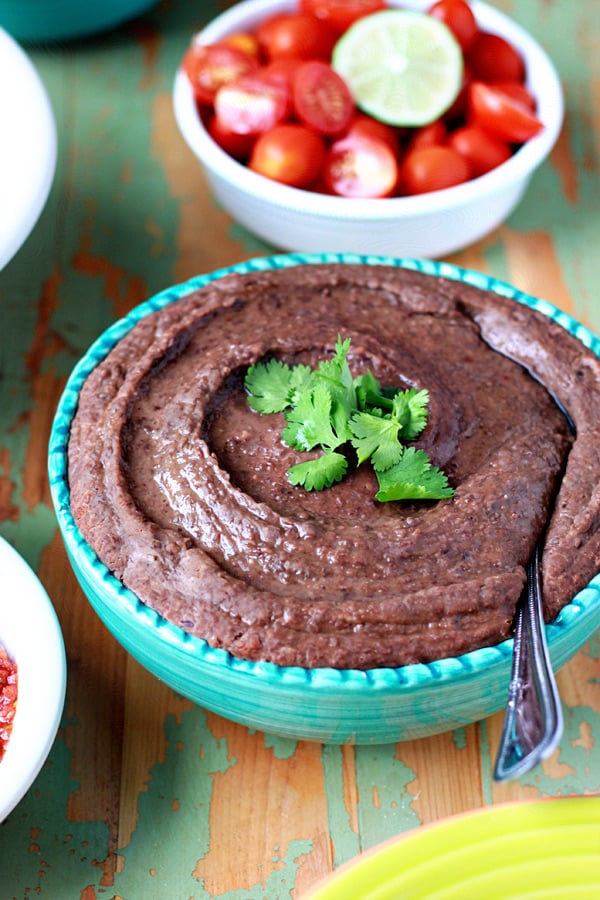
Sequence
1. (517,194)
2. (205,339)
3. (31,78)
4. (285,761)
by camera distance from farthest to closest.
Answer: (517,194), (31,78), (205,339), (285,761)

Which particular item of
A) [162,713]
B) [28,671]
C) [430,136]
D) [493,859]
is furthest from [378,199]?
[493,859]

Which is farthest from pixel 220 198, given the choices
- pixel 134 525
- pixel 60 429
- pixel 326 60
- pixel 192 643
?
pixel 192 643

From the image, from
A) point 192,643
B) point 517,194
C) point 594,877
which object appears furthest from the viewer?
point 517,194

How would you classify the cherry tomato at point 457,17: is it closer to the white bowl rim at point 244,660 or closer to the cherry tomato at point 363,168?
the cherry tomato at point 363,168

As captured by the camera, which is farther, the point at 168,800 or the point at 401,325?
the point at 401,325

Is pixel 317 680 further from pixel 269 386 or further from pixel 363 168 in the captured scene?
pixel 363 168

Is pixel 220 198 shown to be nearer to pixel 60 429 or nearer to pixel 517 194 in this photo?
pixel 517 194
